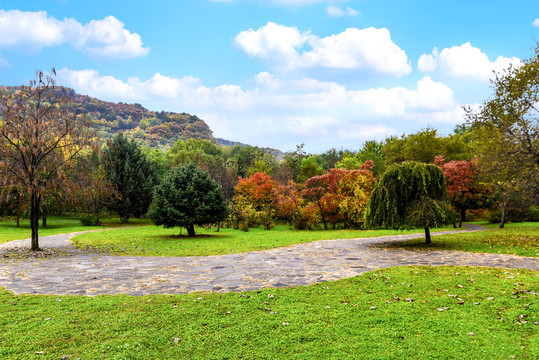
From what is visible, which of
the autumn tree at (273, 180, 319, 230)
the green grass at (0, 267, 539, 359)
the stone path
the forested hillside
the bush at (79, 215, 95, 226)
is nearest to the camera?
the green grass at (0, 267, 539, 359)

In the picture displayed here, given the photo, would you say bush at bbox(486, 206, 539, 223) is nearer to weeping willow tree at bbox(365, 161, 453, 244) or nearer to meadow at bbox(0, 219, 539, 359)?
weeping willow tree at bbox(365, 161, 453, 244)

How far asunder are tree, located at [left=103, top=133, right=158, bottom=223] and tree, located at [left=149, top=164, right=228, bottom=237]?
16116 mm

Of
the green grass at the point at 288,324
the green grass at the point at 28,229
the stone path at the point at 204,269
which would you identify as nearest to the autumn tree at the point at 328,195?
the stone path at the point at 204,269

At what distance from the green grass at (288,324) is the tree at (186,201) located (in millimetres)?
11707

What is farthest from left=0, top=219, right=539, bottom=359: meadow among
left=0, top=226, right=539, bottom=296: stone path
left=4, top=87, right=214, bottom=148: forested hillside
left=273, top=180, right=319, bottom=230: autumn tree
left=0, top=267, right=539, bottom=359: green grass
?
left=4, top=87, right=214, bottom=148: forested hillside

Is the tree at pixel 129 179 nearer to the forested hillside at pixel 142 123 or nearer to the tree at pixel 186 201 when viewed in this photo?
the tree at pixel 186 201

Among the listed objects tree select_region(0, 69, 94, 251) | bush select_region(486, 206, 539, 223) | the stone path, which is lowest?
bush select_region(486, 206, 539, 223)

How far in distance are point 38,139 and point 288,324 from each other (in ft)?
42.9

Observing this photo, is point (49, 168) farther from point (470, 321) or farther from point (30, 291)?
point (470, 321)

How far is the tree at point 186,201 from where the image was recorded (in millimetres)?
18281

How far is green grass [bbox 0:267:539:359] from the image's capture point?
3998mm

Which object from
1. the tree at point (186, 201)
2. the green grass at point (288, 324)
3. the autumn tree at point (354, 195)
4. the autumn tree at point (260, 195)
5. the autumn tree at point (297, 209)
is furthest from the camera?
the autumn tree at point (260, 195)

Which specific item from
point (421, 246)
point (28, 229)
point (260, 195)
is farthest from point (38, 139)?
point (28, 229)

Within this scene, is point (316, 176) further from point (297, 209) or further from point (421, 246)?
point (421, 246)
